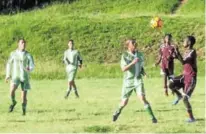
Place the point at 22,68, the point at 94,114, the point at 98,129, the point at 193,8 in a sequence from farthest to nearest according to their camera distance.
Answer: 1. the point at 193,8
2. the point at 22,68
3. the point at 94,114
4. the point at 98,129

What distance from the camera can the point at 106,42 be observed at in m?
49.6

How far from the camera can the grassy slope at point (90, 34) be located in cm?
4662

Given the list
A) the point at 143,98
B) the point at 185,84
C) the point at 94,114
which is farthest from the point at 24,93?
the point at 185,84

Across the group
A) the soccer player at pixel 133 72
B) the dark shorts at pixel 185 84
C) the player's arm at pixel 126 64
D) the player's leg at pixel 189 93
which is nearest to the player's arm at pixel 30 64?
the soccer player at pixel 133 72

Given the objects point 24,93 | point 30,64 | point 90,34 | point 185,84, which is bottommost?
point 24,93

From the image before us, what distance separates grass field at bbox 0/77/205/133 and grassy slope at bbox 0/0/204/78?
1626 centimetres

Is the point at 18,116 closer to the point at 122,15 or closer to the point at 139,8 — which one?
the point at 122,15

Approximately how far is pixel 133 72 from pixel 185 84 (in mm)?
1334

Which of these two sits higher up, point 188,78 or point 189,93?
point 188,78

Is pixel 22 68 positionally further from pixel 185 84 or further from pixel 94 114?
pixel 185 84

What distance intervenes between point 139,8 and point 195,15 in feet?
24.0

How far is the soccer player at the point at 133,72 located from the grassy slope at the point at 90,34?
2476 centimetres

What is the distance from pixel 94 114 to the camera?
1920cm

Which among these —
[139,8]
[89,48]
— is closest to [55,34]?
[89,48]
